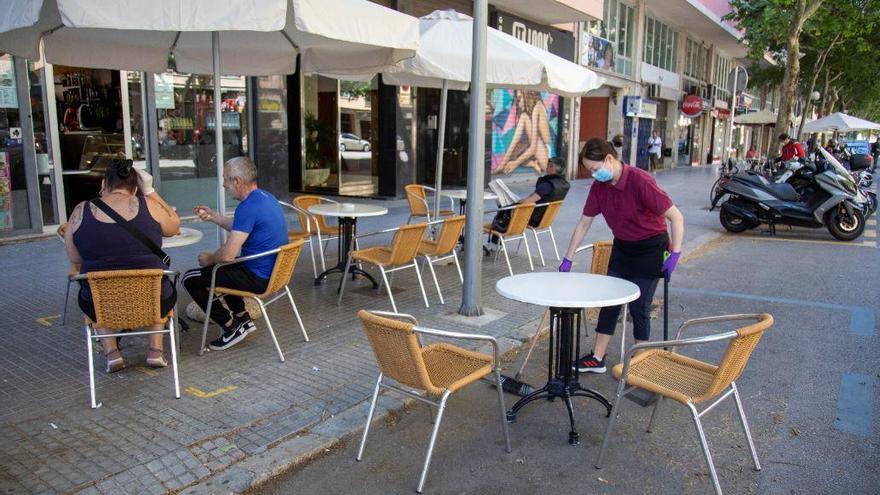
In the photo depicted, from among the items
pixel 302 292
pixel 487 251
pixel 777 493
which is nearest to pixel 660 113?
pixel 487 251

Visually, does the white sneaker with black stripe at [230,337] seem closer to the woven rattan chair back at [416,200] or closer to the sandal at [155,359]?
the sandal at [155,359]

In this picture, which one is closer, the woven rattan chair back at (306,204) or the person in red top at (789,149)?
the woven rattan chair back at (306,204)

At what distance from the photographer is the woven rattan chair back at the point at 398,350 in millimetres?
2846

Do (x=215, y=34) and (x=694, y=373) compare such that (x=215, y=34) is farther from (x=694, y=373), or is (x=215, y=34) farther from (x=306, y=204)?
(x=694, y=373)

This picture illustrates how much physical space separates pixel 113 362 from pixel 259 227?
127 cm

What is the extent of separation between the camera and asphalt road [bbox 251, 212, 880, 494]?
315 centimetres

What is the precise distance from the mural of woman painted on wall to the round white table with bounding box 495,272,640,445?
565 inches

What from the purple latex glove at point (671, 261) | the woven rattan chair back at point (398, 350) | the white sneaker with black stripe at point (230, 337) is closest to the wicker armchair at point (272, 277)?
the white sneaker with black stripe at point (230, 337)

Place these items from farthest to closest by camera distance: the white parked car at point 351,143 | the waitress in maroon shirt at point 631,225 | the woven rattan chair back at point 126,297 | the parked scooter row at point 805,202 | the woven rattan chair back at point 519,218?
the white parked car at point 351,143, the parked scooter row at point 805,202, the woven rattan chair back at point 519,218, the waitress in maroon shirt at point 631,225, the woven rattan chair back at point 126,297

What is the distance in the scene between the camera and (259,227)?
456 centimetres

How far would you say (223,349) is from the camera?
185 inches

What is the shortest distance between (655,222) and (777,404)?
1.38 metres

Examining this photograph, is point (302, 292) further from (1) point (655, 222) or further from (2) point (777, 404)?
(2) point (777, 404)

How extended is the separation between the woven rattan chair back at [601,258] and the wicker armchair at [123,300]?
288 centimetres
